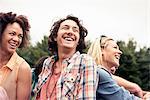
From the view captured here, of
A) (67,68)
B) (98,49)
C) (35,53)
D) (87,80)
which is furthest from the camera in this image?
(35,53)

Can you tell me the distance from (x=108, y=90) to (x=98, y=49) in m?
0.53

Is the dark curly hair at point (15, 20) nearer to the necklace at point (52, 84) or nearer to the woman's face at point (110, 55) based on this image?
the necklace at point (52, 84)

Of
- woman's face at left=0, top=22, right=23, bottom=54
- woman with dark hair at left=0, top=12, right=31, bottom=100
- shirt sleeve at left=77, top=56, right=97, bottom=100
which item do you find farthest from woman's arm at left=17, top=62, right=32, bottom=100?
shirt sleeve at left=77, top=56, right=97, bottom=100

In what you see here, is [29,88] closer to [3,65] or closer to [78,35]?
[3,65]

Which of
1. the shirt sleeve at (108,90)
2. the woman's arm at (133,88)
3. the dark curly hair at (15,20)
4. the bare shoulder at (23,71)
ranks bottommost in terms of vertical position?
the woman's arm at (133,88)

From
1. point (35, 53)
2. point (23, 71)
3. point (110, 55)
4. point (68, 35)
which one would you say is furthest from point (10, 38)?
point (35, 53)

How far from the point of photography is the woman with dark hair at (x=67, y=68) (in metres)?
3.25

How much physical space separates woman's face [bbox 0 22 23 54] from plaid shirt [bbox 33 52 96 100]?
0.53 meters

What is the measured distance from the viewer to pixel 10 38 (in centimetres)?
358

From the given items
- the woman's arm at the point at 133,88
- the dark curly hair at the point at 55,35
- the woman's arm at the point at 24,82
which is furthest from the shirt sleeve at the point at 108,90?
the woman's arm at the point at 24,82

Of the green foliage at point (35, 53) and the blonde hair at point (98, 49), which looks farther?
the green foliage at point (35, 53)

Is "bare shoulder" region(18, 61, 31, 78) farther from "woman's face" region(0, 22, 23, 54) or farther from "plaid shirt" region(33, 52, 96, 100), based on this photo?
"plaid shirt" region(33, 52, 96, 100)

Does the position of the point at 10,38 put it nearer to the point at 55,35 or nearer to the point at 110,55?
the point at 55,35

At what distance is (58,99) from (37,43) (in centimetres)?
2896
